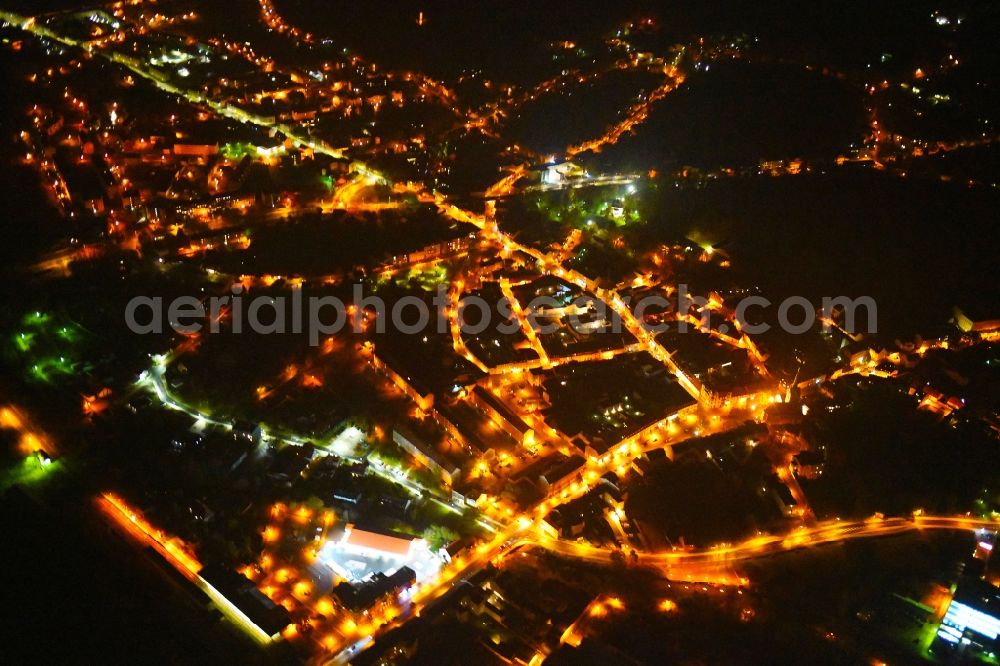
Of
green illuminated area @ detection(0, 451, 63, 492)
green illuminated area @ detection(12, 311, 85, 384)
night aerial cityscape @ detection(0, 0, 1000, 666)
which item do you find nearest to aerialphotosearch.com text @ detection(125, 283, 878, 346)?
night aerial cityscape @ detection(0, 0, 1000, 666)

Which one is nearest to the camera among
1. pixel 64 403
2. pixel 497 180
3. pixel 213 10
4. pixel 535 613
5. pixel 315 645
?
pixel 315 645

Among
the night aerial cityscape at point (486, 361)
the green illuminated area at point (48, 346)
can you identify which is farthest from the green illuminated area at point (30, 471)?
the green illuminated area at point (48, 346)

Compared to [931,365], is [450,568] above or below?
below

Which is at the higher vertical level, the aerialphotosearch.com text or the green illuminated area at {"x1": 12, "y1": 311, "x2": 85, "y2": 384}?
the aerialphotosearch.com text

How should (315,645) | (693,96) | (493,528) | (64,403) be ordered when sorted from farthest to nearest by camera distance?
(693,96) < (64,403) < (493,528) < (315,645)

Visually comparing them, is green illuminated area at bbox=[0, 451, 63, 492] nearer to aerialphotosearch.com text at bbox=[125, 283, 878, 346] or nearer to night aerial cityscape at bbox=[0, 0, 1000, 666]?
night aerial cityscape at bbox=[0, 0, 1000, 666]

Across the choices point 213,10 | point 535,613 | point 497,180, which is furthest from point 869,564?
point 213,10

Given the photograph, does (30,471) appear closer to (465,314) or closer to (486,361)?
(486,361)

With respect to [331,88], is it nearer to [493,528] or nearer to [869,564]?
[493,528]
